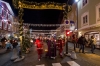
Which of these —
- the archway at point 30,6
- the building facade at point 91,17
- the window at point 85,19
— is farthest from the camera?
the window at point 85,19

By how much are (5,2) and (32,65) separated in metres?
29.5

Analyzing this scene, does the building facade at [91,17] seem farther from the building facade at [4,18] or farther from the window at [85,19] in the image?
the building facade at [4,18]

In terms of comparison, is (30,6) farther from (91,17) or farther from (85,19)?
(85,19)

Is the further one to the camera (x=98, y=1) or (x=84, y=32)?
(x=84, y=32)

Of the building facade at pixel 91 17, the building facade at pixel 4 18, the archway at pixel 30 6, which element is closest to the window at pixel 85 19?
the building facade at pixel 91 17

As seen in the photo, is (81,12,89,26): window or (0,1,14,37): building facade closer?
(81,12,89,26): window

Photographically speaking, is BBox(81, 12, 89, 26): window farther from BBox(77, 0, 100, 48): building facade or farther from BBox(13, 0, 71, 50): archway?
BBox(13, 0, 71, 50): archway

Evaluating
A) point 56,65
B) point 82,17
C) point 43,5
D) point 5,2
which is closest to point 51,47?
point 56,65

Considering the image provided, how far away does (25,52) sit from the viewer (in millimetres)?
18375

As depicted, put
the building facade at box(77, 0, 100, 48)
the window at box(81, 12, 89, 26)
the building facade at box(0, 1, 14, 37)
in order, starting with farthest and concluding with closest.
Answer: the building facade at box(0, 1, 14, 37)
the window at box(81, 12, 89, 26)
the building facade at box(77, 0, 100, 48)

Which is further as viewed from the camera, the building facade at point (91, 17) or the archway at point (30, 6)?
the building facade at point (91, 17)

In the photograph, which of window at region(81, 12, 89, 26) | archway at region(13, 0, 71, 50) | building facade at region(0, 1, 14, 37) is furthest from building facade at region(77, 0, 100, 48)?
building facade at region(0, 1, 14, 37)

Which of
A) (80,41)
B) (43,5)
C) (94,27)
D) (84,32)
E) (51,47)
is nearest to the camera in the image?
(51,47)

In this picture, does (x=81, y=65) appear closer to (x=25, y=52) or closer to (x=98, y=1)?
(x=25, y=52)
